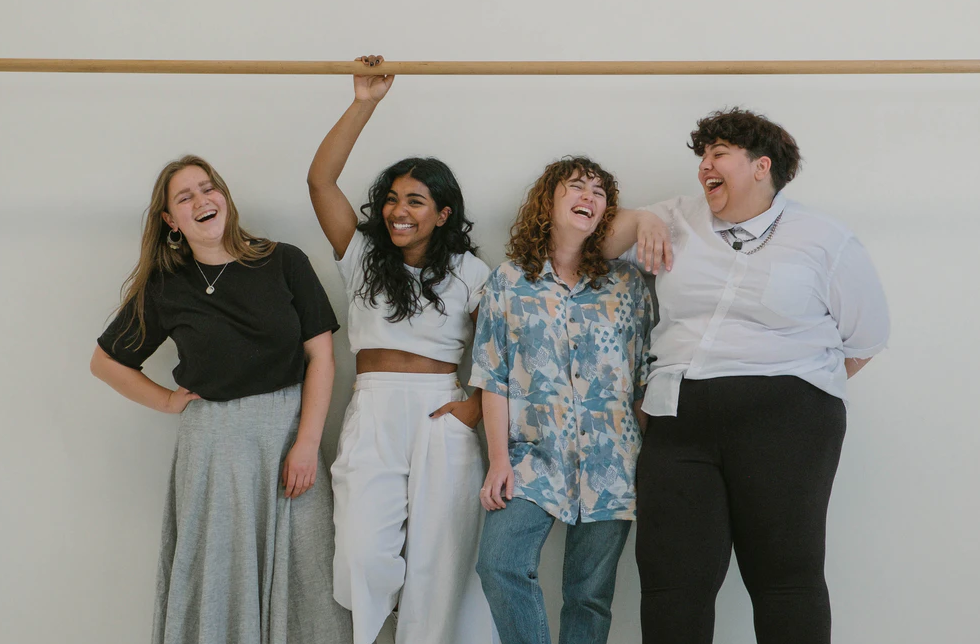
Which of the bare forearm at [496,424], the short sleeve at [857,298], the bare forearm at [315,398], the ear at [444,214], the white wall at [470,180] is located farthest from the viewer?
the white wall at [470,180]

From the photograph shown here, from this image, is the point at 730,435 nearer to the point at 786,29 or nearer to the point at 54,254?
the point at 786,29

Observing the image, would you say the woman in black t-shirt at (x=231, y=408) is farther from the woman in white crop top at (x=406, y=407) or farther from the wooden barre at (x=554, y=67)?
the wooden barre at (x=554, y=67)

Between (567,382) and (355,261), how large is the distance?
2.31 feet

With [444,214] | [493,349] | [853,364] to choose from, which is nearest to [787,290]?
[853,364]

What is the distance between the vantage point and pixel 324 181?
2266 millimetres

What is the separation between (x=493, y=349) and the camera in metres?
2.19

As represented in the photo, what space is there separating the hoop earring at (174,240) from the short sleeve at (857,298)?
1794mm

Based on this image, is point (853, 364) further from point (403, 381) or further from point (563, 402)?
point (403, 381)

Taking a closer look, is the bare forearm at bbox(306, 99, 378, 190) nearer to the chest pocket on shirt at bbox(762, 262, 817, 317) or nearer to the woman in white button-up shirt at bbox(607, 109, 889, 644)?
the woman in white button-up shirt at bbox(607, 109, 889, 644)

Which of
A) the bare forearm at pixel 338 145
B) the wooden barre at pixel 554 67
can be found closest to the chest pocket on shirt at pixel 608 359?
the wooden barre at pixel 554 67

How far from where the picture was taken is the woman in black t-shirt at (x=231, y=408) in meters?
2.17

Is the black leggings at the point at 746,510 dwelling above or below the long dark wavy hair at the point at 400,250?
below

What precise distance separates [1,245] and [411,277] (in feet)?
Result: 4.46

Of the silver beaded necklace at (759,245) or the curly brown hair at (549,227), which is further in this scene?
the curly brown hair at (549,227)
